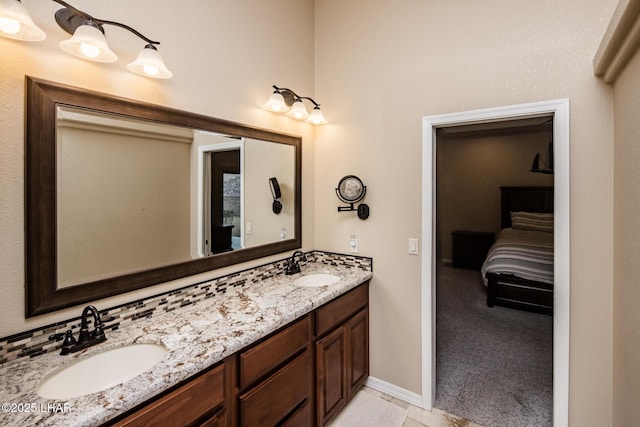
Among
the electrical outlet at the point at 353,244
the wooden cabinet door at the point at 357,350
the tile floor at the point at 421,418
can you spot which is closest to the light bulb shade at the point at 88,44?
the electrical outlet at the point at 353,244

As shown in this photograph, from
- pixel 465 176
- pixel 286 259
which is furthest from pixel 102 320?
pixel 465 176

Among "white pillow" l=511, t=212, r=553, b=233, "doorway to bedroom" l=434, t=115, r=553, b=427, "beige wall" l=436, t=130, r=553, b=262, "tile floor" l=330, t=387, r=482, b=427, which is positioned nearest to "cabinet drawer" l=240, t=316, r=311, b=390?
"tile floor" l=330, t=387, r=482, b=427

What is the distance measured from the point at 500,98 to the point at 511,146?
186 inches

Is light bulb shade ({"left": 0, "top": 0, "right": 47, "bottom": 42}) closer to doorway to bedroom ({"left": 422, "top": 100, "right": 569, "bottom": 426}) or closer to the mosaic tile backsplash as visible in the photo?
the mosaic tile backsplash

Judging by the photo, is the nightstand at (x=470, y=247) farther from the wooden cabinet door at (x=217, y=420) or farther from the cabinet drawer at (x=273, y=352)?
the wooden cabinet door at (x=217, y=420)

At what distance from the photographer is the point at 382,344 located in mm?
2404

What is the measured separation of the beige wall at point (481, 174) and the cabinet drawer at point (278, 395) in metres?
4.61

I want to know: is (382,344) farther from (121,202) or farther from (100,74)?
(100,74)

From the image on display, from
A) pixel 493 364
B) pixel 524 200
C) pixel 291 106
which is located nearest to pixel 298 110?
pixel 291 106

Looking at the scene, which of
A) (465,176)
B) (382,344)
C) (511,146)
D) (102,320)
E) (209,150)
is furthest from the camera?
(465,176)

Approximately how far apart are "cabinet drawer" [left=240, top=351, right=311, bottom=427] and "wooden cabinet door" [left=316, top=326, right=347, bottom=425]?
0.36ft

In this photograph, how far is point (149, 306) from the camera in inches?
60.7

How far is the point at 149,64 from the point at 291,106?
1.12 meters

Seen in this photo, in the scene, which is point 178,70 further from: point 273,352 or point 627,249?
point 627,249
